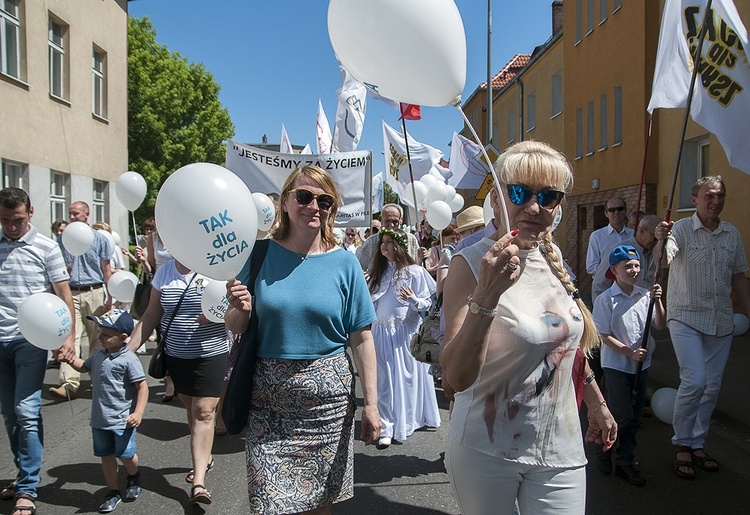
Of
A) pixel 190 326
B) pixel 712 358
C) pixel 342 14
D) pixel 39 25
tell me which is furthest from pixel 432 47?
pixel 39 25

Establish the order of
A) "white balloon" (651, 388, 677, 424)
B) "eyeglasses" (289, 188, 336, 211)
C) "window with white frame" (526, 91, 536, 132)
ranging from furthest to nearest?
"window with white frame" (526, 91, 536, 132), "white balloon" (651, 388, 677, 424), "eyeglasses" (289, 188, 336, 211)

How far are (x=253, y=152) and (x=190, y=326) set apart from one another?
13.0ft

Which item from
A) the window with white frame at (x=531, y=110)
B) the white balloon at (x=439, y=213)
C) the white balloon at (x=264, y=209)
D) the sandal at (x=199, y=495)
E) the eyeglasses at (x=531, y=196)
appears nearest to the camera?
the eyeglasses at (x=531, y=196)

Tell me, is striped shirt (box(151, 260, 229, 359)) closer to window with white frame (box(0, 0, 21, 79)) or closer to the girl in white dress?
the girl in white dress

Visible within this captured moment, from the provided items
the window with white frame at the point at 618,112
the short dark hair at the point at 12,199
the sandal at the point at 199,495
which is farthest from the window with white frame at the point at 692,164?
the short dark hair at the point at 12,199

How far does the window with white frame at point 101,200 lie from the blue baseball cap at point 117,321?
13.2 meters

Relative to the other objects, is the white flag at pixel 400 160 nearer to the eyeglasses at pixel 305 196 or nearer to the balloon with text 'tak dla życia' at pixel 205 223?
the eyeglasses at pixel 305 196

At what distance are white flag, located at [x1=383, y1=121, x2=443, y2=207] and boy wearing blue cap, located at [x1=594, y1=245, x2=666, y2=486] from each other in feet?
22.8

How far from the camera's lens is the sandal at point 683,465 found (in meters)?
4.33

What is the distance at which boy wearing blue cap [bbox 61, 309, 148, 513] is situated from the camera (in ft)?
12.8

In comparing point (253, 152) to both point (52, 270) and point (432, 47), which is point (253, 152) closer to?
point (52, 270)

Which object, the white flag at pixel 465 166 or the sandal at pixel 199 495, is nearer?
the sandal at pixel 199 495

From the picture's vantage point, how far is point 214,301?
3990 mm

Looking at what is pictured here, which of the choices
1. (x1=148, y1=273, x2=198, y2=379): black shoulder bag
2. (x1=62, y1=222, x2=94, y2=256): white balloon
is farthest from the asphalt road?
(x1=62, y1=222, x2=94, y2=256): white balloon
